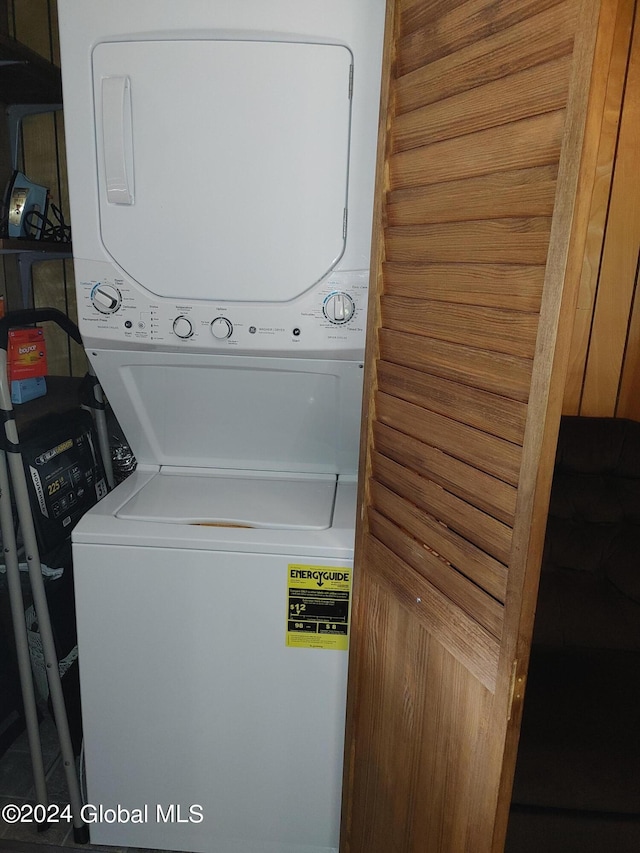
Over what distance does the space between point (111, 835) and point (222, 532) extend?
874mm

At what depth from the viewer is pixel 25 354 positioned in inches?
68.7

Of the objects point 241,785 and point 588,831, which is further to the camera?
point 241,785

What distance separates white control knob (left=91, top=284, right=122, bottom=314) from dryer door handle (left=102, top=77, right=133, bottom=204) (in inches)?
7.5

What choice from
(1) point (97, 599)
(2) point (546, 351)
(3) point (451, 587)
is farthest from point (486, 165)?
(1) point (97, 599)

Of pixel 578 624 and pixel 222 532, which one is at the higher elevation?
pixel 222 532

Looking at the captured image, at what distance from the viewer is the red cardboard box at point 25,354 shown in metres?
1.71

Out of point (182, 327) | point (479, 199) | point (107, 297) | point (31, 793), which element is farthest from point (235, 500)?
point (31, 793)

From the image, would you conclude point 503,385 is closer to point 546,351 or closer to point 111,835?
point 546,351

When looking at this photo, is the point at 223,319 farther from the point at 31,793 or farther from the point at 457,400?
the point at 31,793

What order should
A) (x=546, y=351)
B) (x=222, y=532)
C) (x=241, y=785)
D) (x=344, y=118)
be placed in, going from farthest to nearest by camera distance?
(x=241, y=785)
(x=222, y=532)
(x=344, y=118)
(x=546, y=351)

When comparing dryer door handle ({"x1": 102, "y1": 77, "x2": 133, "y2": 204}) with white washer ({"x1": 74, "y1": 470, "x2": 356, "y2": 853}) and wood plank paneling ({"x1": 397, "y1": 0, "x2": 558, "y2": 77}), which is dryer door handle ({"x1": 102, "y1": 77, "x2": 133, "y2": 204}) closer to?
wood plank paneling ({"x1": 397, "y1": 0, "x2": 558, "y2": 77})

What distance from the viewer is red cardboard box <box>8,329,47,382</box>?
5.61 ft

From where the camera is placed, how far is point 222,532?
1368 mm

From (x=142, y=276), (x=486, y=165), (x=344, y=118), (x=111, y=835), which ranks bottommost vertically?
(x=111, y=835)
